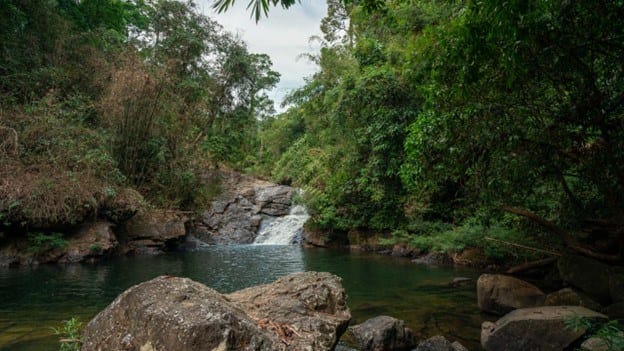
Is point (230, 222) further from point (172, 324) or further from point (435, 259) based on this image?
point (172, 324)

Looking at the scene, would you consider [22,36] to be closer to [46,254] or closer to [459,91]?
[46,254]

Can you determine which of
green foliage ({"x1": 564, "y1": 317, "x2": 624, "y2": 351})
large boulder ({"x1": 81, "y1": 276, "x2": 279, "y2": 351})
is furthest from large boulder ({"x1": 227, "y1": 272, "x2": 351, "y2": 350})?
green foliage ({"x1": 564, "y1": 317, "x2": 624, "y2": 351})

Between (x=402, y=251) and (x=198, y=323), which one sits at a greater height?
(x=198, y=323)

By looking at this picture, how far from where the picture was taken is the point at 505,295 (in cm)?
768

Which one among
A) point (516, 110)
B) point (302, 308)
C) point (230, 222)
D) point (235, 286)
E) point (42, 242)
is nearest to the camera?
point (302, 308)

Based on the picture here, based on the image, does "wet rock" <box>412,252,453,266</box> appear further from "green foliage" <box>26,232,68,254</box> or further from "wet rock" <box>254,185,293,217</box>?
"green foliage" <box>26,232,68,254</box>

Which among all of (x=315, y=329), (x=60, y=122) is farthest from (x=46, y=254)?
(x=315, y=329)

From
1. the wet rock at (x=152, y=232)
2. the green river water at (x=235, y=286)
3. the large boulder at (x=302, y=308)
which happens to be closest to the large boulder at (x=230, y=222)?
the wet rock at (x=152, y=232)

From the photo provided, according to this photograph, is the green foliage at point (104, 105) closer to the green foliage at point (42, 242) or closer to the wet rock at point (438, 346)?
the green foliage at point (42, 242)

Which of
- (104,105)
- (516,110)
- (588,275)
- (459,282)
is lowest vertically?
(459,282)

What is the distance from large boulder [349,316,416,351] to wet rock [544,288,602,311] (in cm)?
263

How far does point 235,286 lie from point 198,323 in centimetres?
755

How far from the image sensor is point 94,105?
1783 cm

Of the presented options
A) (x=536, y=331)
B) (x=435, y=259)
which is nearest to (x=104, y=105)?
(x=435, y=259)
